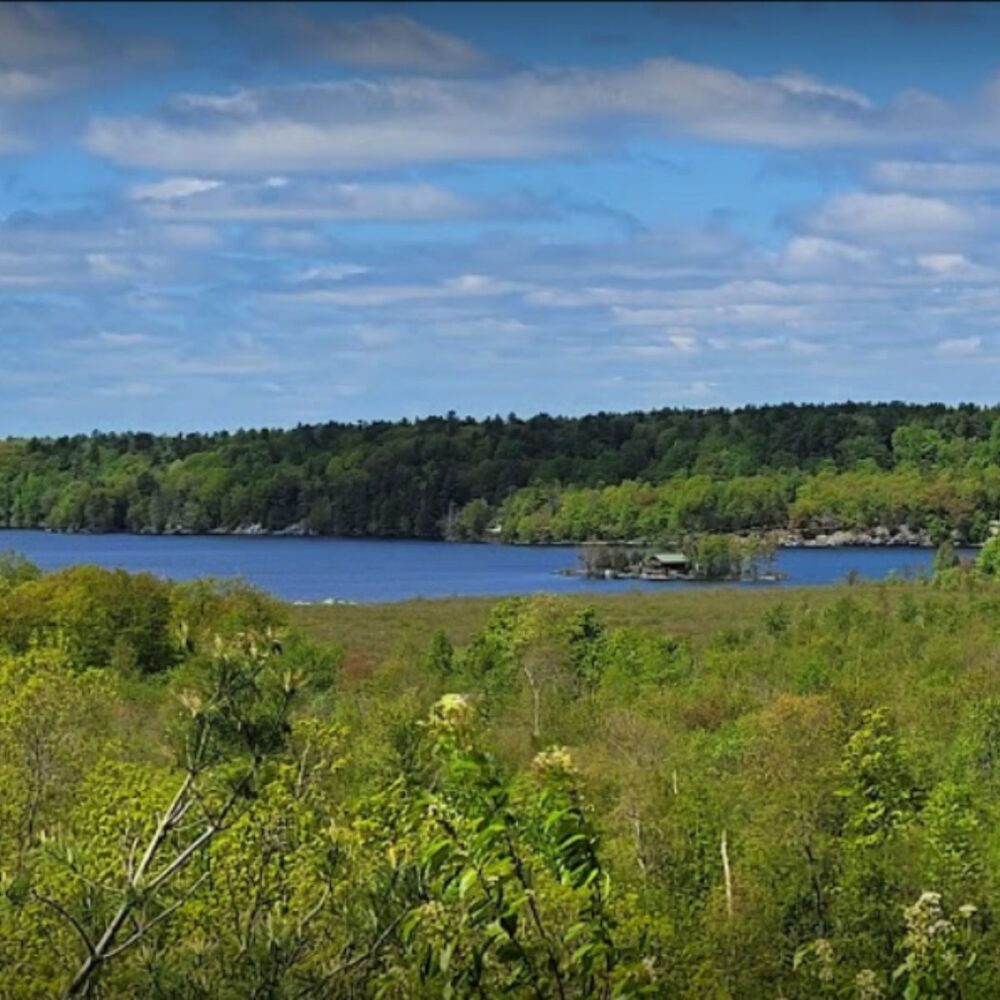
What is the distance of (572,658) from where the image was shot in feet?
202

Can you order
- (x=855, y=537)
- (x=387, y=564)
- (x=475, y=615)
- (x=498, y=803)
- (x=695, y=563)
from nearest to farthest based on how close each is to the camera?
(x=498, y=803), (x=475, y=615), (x=695, y=563), (x=387, y=564), (x=855, y=537)

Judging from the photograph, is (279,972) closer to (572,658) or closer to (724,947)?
(724,947)

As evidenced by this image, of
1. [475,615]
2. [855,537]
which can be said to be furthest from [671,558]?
[475,615]

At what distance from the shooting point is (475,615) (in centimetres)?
9012

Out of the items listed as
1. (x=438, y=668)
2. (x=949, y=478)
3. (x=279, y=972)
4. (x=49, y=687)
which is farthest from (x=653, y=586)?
(x=279, y=972)

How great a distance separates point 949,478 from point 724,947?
17313cm

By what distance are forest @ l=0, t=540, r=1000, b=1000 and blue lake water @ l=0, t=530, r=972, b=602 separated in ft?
159

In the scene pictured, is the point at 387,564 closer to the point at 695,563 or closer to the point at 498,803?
the point at 695,563

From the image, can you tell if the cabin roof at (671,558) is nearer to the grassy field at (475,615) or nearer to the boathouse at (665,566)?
the boathouse at (665,566)

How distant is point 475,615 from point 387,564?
72.0m

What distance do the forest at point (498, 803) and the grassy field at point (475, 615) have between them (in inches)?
80.5

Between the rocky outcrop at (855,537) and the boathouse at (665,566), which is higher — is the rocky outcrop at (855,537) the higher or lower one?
the higher one

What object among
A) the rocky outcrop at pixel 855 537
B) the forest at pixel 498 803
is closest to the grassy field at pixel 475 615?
the forest at pixel 498 803

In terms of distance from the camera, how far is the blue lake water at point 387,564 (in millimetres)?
128750
